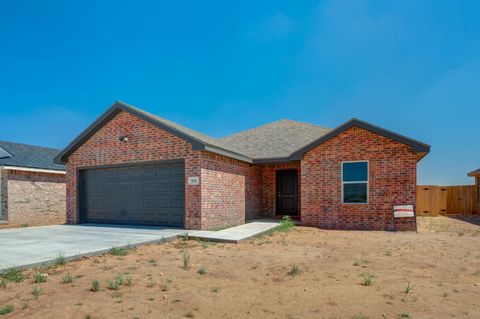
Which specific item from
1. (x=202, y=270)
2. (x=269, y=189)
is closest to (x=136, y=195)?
(x=269, y=189)

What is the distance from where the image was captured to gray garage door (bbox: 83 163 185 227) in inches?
453

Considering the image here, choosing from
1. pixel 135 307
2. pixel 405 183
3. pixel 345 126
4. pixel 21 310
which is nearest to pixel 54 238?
pixel 21 310

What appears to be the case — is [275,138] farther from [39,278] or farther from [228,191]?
[39,278]

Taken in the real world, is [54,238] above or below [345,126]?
below

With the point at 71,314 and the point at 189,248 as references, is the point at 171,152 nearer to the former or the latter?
the point at 189,248

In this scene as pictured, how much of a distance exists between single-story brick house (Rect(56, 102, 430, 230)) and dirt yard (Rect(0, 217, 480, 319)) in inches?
127

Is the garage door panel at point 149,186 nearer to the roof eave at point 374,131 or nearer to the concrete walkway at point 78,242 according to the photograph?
the concrete walkway at point 78,242

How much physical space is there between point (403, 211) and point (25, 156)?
819 inches

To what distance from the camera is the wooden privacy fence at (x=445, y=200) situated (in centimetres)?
1931

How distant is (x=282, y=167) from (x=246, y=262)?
8751 millimetres

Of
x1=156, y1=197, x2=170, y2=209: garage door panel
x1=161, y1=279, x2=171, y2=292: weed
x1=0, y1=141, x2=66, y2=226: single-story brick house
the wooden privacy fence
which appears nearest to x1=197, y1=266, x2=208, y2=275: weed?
x1=161, y1=279, x2=171, y2=292: weed

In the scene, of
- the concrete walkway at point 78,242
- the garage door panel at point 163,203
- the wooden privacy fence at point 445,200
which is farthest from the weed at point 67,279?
the wooden privacy fence at point 445,200

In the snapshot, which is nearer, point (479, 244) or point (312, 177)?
point (479, 244)

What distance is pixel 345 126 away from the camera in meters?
11.7
